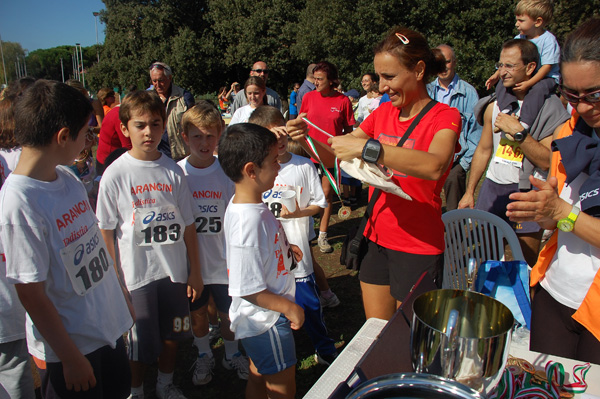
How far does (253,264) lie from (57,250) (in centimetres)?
81

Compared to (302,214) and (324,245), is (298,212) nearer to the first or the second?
(302,214)

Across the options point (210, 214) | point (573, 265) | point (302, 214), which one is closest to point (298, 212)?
point (302, 214)

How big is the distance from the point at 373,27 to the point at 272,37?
32.4ft

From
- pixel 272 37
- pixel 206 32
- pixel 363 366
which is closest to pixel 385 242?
pixel 363 366

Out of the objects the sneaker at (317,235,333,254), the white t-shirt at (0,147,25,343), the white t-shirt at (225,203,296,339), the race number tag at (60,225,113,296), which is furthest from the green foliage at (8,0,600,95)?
the white t-shirt at (0,147,25,343)

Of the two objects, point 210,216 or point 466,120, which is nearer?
point 210,216

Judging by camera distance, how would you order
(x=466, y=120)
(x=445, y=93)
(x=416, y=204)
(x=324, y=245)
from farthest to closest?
1. (x=324, y=245)
2. (x=445, y=93)
3. (x=466, y=120)
4. (x=416, y=204)

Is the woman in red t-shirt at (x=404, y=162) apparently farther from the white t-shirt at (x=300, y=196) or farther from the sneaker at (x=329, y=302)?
the sneaker at (x=329, y=302)

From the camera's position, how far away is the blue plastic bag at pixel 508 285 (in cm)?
183

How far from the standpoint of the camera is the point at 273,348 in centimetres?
205

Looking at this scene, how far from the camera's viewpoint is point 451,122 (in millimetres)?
2121

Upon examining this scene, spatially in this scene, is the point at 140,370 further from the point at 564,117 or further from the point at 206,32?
the point at 206,32

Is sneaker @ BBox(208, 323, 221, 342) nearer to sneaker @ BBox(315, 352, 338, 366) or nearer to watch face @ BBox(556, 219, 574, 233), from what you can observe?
sneaker @ BBox(315, 352, 338, 366)

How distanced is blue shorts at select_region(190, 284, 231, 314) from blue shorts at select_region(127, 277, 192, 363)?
0.71 ft
